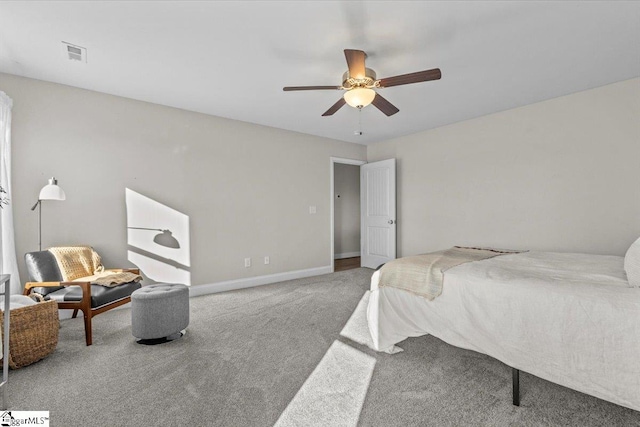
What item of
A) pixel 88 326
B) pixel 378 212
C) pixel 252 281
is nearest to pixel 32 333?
pixel 88 326

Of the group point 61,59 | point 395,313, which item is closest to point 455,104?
point 395,313

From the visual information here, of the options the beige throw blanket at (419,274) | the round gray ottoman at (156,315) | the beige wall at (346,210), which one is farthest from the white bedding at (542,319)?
the beige wall at (346,210)

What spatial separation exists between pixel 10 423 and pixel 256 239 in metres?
3.21

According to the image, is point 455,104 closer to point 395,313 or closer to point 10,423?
point 395,313

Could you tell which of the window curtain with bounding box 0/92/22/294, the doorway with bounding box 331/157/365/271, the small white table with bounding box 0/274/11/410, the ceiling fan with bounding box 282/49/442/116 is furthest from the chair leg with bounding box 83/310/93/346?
the doorway with bounding box 331/157/365/271

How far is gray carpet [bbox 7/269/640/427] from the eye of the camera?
1.62 metres

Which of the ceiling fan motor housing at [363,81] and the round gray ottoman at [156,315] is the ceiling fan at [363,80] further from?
the round gray ottoman at [156,315]

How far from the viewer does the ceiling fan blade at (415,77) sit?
2.12m

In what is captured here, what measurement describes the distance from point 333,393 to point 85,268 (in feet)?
9.36

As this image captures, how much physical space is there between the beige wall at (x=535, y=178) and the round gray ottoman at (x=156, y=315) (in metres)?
3.95

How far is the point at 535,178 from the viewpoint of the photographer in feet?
12.4

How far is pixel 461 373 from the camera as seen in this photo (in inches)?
80.1

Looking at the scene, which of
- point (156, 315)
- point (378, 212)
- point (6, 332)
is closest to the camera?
point (6, 332)

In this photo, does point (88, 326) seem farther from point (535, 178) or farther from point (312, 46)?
point (535, 178)
